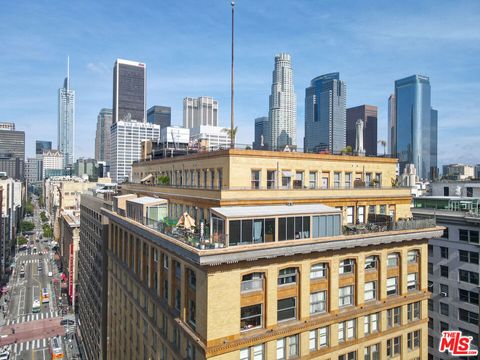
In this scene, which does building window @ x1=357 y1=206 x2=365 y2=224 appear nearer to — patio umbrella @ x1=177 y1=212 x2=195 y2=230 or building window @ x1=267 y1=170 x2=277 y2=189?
building window @ x1=267 y1=170 x2=277 y2=189

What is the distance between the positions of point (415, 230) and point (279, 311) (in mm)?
17057

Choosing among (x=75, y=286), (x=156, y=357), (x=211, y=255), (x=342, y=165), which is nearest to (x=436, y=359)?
(x=342, y=165)

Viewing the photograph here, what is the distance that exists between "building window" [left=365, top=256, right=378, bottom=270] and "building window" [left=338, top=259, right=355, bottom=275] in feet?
5.91

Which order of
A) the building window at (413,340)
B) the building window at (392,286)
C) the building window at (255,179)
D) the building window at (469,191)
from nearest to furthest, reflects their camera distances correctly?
the building window at (255,179), the building window at (392,286), the building window at (413,340), the building window at (469,191)

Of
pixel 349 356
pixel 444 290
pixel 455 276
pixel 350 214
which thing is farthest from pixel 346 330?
pixel 444 290

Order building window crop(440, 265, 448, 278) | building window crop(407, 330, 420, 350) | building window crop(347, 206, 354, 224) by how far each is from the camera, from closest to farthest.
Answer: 1. building window crop(407, 330, 420, 350)
2. building window crop(347, 206, 354, 224)
3. building window crop(440, 265, 448, 278)

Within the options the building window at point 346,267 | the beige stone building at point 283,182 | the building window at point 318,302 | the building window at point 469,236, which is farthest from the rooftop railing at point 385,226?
the building window at point 469,236

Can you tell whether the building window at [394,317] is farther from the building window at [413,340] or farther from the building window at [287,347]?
the building window at [287,347]

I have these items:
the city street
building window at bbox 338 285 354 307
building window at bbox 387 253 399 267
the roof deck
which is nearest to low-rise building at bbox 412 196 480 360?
building window at bbox 387 253 399 267

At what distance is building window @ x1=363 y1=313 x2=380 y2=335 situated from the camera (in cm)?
3281

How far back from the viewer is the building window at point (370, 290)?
33.2m

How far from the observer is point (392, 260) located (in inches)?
1384

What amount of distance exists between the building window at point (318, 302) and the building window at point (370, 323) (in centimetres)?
522

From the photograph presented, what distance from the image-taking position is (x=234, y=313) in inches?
985
